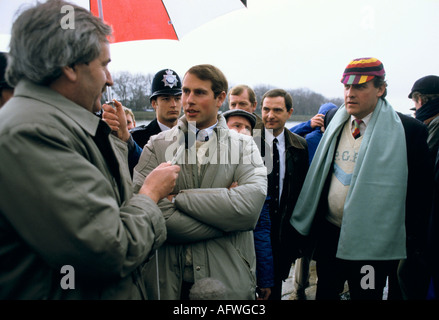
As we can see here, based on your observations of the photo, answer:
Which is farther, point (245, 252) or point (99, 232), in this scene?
point (245, 252)

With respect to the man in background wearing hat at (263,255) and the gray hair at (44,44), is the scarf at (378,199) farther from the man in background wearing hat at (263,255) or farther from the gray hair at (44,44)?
the gray hair at (44,44)

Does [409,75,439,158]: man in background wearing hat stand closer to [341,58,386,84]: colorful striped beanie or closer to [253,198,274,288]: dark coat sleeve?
[341,58,386,84]: colorful striped beanie

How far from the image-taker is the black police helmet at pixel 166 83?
3.53 meters

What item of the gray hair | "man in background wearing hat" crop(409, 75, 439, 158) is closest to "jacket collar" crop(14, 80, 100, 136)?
the gray hair

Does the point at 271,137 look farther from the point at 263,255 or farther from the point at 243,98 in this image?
the point at 263,255

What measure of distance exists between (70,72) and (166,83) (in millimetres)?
2397

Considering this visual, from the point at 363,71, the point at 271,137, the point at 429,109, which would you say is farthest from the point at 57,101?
the point at 429,109

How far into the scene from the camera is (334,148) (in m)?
2.75

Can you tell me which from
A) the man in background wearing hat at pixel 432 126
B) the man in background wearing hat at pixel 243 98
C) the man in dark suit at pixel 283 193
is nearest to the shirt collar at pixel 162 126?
the man in background wearing hat at pixel 243 98

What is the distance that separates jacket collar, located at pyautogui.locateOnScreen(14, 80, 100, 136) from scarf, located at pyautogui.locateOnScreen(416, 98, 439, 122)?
12.6 ft

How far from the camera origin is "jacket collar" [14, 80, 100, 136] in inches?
45.4

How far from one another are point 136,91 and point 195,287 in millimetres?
5753
